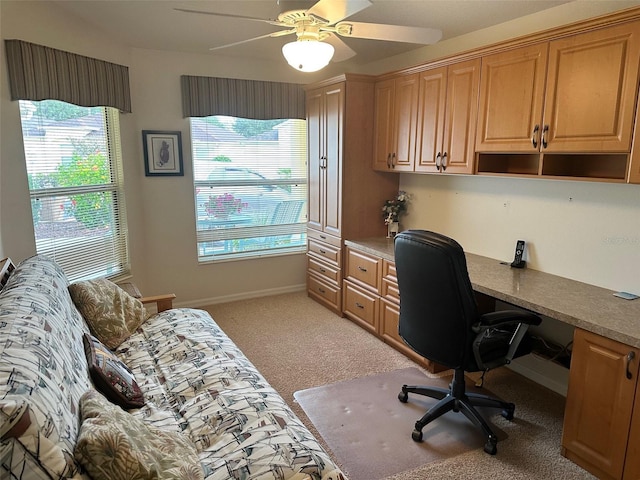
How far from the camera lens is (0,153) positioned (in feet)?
8.46

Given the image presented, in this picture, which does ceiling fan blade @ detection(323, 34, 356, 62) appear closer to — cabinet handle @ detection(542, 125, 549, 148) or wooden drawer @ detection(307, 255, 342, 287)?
cabinet handle @ detection(542, 125, 549, 148)

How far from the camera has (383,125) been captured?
12.3 feet

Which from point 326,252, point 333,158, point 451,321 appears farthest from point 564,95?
point 326,252

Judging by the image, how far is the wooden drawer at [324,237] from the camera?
4015mm

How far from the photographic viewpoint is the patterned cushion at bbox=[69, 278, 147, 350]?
239cm

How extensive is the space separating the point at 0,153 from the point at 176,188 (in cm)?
168

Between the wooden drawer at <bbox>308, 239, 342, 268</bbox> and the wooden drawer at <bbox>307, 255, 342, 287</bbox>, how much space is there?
0.06m

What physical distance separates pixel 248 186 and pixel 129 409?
304cm

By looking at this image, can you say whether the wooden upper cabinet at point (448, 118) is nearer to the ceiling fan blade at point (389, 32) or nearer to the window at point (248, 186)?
the ceiling fan blade at point (389, 32)

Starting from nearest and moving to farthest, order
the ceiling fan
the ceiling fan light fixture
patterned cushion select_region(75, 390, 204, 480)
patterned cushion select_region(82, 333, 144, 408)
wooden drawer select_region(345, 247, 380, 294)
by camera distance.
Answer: patterned cushion select_region(75, 390, 204, 480) < patterned cushion select_region(82, 333, 144, 408) < the ceiling fan < the ceiling fan light fixture < wooden drawer select_region(345, 247, 380, 294)

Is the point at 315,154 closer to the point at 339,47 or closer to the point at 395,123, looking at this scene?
the point at 395,123

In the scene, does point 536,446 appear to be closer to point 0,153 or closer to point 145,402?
point 145,402

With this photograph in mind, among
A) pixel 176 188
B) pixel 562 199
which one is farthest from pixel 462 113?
pixel 176 188

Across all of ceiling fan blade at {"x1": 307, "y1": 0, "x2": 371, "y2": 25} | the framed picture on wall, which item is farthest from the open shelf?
the framed picture on wall
